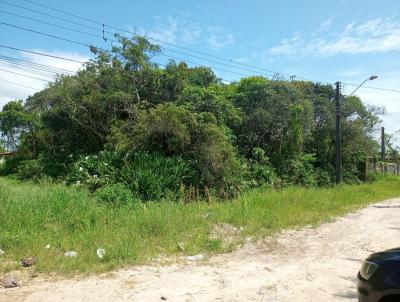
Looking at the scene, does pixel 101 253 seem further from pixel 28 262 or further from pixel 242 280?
pixel 242 280

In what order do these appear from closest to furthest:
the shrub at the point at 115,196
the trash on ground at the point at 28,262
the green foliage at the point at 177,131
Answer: the trash on ground at the point at 28,262, the shrub at the point at 115,196, the green foliage at the point at 177,131

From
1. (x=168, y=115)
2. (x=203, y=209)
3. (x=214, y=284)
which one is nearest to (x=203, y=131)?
(x=168, y=115)

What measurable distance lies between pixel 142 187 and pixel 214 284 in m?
10.4

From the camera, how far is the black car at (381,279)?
3961 mm

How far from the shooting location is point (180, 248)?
9.02 m

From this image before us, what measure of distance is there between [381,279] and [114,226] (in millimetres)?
7366

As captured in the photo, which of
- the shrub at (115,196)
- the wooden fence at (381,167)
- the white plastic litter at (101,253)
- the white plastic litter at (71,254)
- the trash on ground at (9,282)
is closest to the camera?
the trash on ground at (9,282)

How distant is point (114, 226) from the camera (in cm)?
1034

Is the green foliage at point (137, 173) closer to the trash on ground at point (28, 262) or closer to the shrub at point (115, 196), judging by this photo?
the shrub at point (115, 196)

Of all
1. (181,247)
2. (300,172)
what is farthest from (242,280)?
(300,172)

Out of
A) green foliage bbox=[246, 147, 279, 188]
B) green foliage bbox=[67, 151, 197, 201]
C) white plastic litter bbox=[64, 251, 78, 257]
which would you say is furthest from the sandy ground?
green foliage bbox=[246, 147, 279, 188]

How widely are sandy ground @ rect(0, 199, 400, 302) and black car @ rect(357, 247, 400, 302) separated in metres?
1.99

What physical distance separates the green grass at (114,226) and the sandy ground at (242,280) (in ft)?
2.14

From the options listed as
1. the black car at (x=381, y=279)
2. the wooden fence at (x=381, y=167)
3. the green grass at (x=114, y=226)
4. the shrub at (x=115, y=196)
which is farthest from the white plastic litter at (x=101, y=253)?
the wooden fence at (x=381, y=167)
